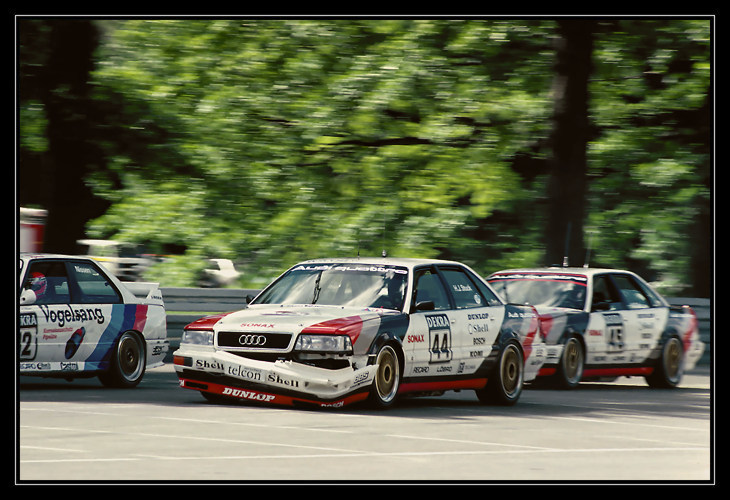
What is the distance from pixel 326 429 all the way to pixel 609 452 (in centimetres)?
223

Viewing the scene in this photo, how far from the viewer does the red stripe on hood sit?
11117 mm

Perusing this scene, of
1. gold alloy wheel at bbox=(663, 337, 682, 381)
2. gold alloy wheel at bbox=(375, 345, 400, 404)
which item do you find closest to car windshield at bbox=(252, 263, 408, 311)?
gold alloy wheel at bbox=(375, 345, 400, 404)

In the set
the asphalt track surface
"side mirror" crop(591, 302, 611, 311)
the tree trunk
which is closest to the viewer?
the asphalt track surface

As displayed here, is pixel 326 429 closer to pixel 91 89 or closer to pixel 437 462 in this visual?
pixel 437 462

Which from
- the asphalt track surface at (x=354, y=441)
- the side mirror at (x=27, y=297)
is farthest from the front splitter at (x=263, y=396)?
the side mirror at (x=27, y=297)

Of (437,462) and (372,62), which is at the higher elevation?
(372,62)

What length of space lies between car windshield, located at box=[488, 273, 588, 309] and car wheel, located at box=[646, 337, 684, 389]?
5.11 feet

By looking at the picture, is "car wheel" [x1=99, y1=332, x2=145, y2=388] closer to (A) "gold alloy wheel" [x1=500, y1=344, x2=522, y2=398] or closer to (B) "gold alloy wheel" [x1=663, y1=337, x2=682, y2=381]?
(A) "gold alloy wheel" [x1=500, y1=344, x2=522, y2=398]

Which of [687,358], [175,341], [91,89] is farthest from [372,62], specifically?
[687,358]

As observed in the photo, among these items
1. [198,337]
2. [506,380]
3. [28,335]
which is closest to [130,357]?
[28,335]

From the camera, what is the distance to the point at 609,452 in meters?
9.05

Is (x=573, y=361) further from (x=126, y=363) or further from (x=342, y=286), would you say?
(x=126, y=363)

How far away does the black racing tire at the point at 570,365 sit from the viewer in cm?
1523

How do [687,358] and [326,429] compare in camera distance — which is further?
[687,358]
